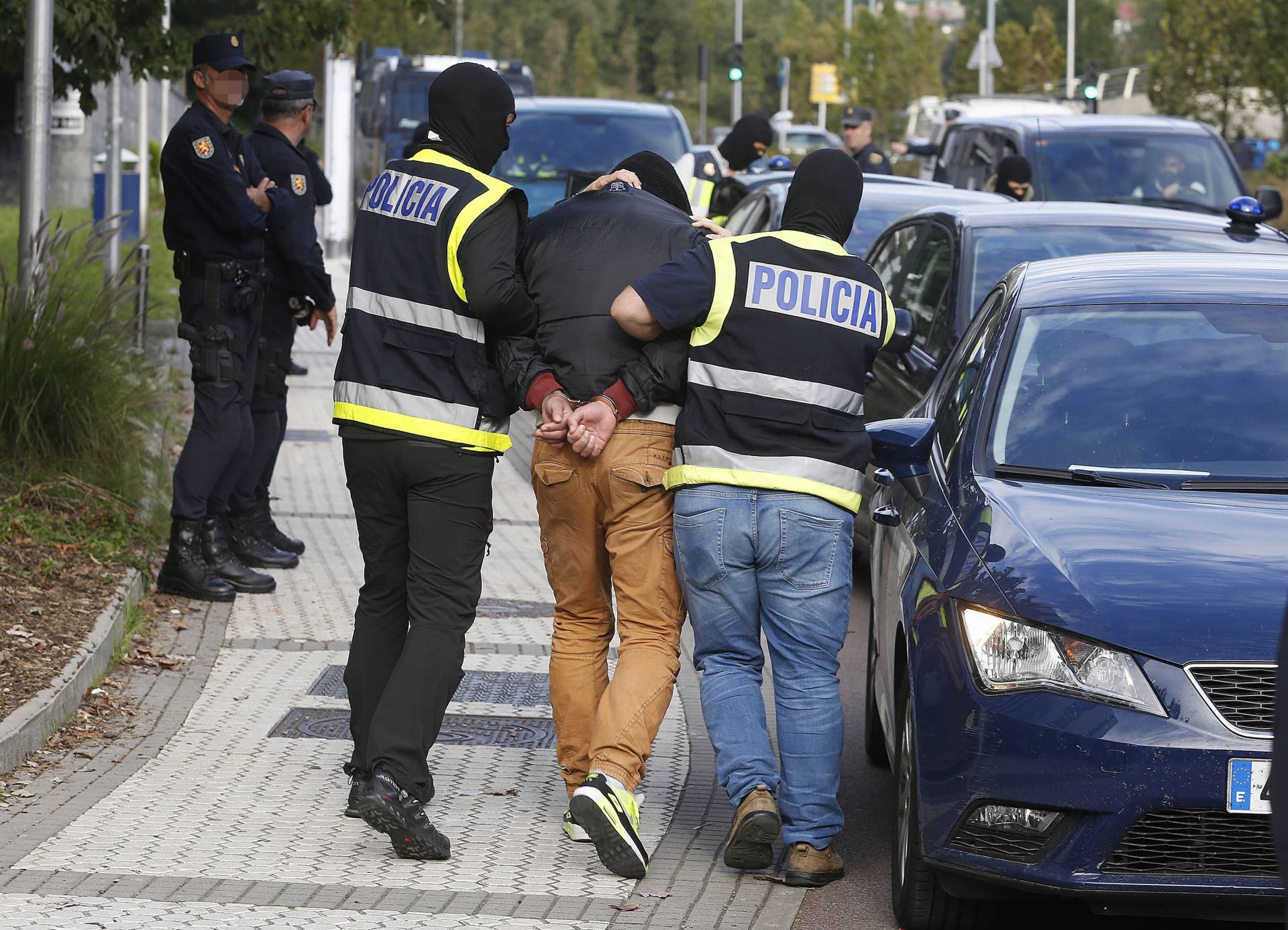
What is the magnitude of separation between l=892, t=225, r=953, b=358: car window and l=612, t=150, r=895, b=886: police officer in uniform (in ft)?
10.8

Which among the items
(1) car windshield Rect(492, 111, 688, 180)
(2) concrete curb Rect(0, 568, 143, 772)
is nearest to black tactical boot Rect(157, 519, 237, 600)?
(2) concrete curb Rect(0, 568, 143, 772)

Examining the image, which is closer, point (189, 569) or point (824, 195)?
point (824, 195)

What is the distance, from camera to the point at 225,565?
831cm

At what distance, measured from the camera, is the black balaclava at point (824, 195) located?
5.18 meters

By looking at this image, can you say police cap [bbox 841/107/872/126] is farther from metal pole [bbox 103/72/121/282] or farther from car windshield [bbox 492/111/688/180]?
metal pole [bbox 103/72/121/282]

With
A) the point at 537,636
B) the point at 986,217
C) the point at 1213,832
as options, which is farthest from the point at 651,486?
the point at 986,217

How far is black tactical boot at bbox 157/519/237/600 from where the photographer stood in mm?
8070

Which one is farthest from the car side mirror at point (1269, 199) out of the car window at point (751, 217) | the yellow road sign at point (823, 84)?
the yellow road sign at point (823, 84)

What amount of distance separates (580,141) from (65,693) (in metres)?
11.8

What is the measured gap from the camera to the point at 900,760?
487 cm

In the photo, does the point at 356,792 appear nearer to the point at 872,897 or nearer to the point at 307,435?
the point at 872,897

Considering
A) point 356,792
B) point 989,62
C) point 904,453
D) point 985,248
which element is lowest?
point 356,792

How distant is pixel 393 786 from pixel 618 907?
0.68m

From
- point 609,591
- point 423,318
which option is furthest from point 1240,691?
point 423,318
